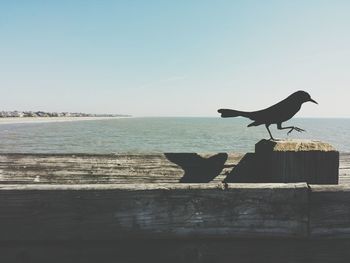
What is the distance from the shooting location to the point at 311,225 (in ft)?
5.43

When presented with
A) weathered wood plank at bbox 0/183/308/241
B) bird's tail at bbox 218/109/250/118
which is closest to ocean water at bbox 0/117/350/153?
bird's tail at bbox 218/109/250/118

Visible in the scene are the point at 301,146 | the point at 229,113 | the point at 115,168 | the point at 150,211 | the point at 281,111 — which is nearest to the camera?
the point at 150,211

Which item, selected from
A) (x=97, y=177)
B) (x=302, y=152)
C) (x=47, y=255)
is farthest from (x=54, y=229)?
(x=302, y=152)

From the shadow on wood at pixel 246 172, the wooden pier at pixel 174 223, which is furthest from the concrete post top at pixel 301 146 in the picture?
the wooden pier at pixel 174 223

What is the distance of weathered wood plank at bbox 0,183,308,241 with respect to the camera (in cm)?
158

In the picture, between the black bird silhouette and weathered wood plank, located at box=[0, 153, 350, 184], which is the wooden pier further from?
the black bird silhouette

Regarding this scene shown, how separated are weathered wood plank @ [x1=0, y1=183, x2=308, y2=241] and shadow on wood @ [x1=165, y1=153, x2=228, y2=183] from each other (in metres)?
0.44

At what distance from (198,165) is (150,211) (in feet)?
1.91

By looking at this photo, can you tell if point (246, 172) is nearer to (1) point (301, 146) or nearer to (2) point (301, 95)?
(1) point (301, 146)

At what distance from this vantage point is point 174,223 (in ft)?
5.34

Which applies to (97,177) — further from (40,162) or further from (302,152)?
(302,152)

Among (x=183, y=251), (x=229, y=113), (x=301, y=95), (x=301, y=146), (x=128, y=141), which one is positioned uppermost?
(x=301, y=95)

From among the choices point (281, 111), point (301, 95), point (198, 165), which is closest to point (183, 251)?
point (198, 165)

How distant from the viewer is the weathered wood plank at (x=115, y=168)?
2068mm
